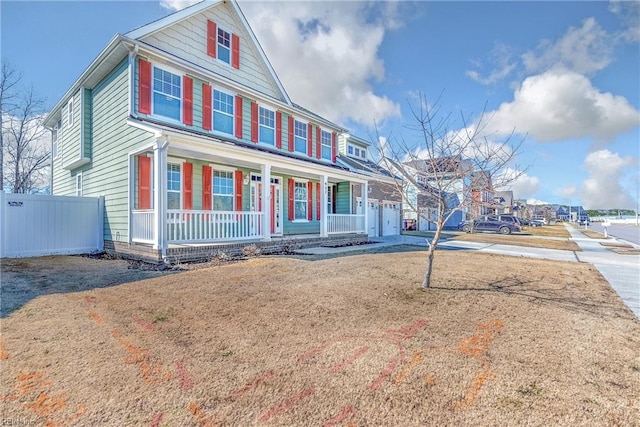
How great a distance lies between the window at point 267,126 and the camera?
1298cm

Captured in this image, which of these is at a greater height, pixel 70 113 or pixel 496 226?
pixel 70 113

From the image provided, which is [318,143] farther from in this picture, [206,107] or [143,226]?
[143,226]

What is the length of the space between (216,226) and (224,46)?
7.71 m

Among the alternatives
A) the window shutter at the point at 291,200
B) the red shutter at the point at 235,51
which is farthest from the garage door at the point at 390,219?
the red shutter at the point at 235,51

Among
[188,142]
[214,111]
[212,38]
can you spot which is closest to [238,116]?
[214,111]

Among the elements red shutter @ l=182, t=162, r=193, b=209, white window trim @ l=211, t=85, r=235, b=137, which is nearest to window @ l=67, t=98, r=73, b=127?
white window trim @ l=211, t=85, r=235, b=137

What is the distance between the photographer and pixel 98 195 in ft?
36.9

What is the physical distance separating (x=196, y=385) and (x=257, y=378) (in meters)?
0.49

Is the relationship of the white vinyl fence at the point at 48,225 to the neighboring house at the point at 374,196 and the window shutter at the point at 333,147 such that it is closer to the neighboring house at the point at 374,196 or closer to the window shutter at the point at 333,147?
the window shutter at the point at 333,147

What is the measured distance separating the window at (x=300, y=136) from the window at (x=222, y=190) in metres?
4.16

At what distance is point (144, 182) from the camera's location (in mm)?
9633

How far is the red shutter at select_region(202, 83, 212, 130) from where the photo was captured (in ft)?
35.6

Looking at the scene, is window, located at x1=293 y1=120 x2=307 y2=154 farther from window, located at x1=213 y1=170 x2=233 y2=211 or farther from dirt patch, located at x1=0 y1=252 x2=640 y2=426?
dirt patch, located at x1=0 y1=252 x2=640 y2=426

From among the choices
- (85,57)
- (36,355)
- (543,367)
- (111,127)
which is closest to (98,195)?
(111,127)
